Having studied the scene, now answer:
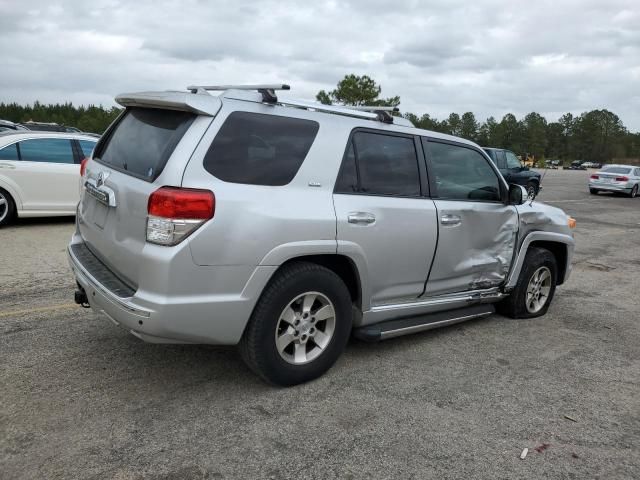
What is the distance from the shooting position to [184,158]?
3.08 metres

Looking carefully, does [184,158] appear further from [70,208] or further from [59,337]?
[70,208]

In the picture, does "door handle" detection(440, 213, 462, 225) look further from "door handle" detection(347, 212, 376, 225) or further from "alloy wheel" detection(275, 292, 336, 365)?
"alloy wheel" detection(275, 292, 336, 365)

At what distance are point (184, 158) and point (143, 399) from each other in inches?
58.5

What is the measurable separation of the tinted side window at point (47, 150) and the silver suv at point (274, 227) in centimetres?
584

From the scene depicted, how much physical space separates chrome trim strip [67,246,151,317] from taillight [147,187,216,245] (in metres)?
0.39

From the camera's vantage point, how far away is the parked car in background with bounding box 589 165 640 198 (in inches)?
966

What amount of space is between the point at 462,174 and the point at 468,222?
16.5 inches

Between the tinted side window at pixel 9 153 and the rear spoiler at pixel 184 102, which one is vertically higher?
the rear spoiler at pixel 184 102

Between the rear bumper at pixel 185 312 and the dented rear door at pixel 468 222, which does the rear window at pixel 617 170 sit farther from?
the rear bumper at pixel 185 312

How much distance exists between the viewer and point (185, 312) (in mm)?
3035

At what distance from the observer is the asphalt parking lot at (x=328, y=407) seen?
110 inches

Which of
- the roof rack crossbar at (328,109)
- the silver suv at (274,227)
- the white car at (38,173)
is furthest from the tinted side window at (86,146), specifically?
the roof rack crossbar at (328,109)

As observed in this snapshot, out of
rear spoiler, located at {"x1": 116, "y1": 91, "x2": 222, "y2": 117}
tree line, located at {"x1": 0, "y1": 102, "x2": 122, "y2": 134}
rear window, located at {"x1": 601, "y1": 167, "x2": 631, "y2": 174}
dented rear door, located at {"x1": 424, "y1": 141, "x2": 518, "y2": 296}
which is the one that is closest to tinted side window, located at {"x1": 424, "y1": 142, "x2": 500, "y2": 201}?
dented rear door, located at {"x1": 424, "y1": 141, "x2": 518, "y2": 296}

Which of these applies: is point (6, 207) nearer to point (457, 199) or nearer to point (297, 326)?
point (297, 326)
